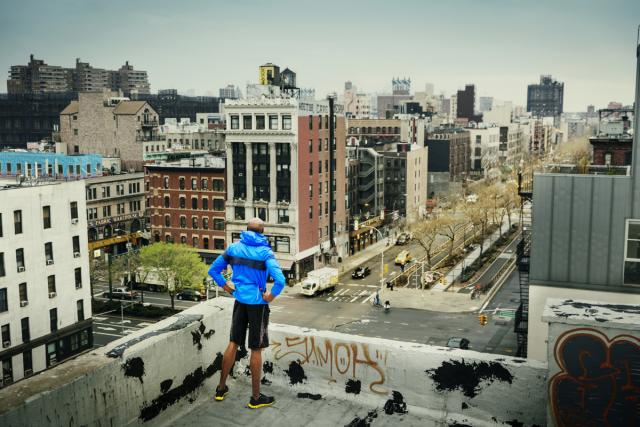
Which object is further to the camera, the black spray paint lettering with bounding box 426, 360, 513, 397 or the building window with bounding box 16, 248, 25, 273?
the building window with bounding box 16, 248, 25, 273

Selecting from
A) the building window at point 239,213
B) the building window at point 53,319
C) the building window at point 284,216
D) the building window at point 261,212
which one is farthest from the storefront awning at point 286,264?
the building window at point 53,319

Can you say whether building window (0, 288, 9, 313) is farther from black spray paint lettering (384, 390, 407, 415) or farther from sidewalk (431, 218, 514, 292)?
sidewalk (431, 218, 514, 292)

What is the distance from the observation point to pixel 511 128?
640 feet

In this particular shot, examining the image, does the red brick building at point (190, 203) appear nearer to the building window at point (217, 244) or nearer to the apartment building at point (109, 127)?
the building window at point (217, 244)

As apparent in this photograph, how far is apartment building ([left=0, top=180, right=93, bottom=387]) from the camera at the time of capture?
1716 inches

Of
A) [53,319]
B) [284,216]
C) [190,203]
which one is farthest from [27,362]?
[190,203]

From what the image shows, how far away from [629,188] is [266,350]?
15.2 meters

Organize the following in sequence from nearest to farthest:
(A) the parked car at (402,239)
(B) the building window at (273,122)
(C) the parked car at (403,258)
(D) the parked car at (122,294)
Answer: (D) the parked car at (122,294), (B) the building window at (273,122), (C) the parked car at (403,258), (A) the parked car at (402,239)

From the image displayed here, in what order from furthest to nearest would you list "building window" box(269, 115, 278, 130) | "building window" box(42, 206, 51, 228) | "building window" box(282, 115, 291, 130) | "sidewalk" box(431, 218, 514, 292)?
"building window" box(269, 115, 278, 130) → "building window" box(282, 115, 291, 130) → "sidewalk" box(431, 218, 514, 292) → "building window" box(42, 206, 51, 228)

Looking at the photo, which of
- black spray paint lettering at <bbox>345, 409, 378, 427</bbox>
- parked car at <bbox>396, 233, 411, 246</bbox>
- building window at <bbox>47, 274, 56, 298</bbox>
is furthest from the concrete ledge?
parked car at <bbox>396, 233, 411, 246</bbox>

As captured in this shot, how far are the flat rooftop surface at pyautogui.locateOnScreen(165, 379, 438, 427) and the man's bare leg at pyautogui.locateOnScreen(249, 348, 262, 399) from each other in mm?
251

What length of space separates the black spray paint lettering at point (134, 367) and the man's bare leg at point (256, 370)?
1.48 m

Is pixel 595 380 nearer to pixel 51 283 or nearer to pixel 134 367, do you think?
pixel 134 367

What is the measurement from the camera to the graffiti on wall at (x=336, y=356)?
9070 mm
